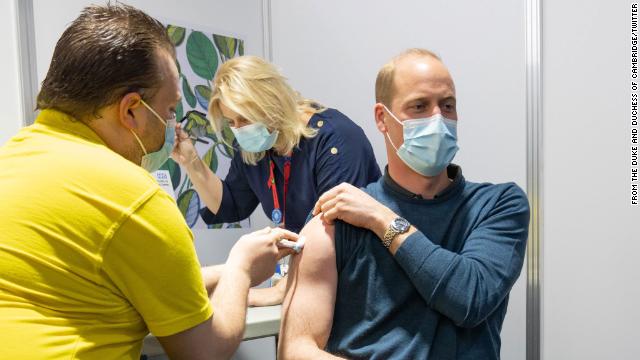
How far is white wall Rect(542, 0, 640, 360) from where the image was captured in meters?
1.96

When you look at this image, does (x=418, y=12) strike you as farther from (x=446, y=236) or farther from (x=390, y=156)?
(x=446, y=236)

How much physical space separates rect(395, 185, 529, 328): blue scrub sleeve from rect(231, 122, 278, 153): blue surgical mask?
0.94m

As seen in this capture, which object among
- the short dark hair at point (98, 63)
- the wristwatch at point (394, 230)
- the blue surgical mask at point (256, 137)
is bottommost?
the wristwatch at point (394, 230)

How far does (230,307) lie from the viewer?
118cm

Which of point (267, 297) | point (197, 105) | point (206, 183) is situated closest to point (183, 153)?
point (206, 183)

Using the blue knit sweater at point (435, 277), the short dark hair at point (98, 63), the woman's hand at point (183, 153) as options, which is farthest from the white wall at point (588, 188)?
the short dark hair at point (98, 63)

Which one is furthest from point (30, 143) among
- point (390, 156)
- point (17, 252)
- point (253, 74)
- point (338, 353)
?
point (253, 74)

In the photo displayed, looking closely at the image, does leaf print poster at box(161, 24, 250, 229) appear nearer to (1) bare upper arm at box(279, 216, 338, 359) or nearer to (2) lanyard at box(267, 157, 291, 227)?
(2) lanyard at box(267, 157, 291, 227)

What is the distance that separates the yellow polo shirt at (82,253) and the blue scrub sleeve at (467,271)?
0.55 metres

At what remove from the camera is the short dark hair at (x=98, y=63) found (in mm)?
1024

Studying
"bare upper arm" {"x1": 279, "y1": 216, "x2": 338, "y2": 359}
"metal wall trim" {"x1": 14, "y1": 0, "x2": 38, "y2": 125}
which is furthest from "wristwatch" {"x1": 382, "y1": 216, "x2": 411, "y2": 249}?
"metal wall trim" {"x1": 14, "y1": 0, "x2": 38, "y2": 125}

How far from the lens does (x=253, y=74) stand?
2.18m

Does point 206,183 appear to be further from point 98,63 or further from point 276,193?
point 98,63

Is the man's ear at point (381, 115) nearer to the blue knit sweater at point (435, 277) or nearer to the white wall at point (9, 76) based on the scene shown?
the blue knit sweater at point (435, 277)
